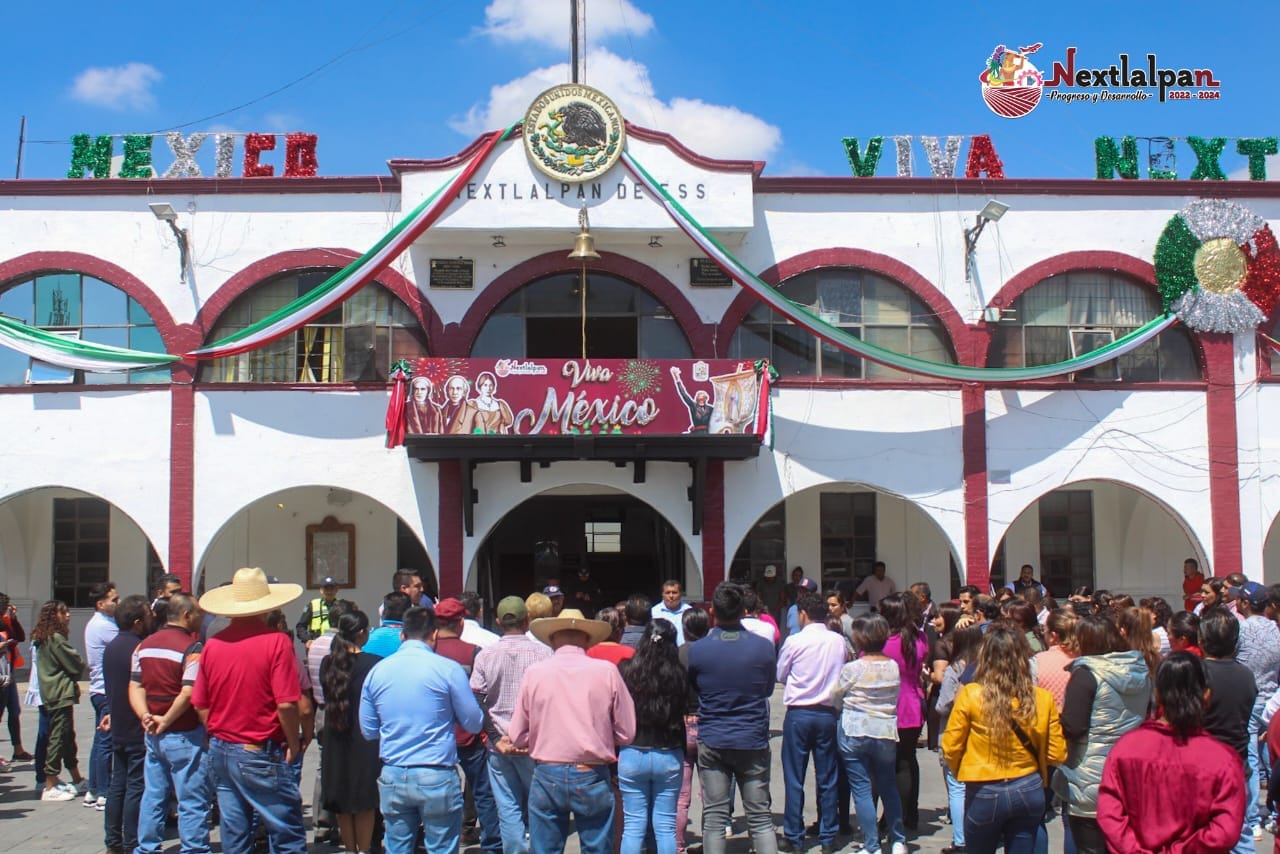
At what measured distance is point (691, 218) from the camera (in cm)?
1695

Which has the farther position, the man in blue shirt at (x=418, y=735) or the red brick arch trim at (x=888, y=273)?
the red brick arch trim at (x=888, y=273)

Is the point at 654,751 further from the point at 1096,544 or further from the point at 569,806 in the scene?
the point at 1096,544

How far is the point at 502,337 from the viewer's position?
Result: 17.8 meters

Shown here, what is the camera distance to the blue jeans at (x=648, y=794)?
23.7 ft

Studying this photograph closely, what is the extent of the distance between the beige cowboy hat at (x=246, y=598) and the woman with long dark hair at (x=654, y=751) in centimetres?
217

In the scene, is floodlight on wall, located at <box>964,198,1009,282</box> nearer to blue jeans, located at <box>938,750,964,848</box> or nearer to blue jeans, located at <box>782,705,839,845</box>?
blue jeans, located at <box>782,705,839,845</box>

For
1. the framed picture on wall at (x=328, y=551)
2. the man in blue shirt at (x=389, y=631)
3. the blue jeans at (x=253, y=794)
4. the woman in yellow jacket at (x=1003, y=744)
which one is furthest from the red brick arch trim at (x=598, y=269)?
the woman in yellow jacket at (x=1003, y=744)

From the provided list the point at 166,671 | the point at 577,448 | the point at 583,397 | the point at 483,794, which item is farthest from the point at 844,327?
the point at 166,671

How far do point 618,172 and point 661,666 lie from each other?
427 inches

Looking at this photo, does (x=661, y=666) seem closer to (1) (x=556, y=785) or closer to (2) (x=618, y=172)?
(1) (x=556, y=785)

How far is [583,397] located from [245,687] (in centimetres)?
967

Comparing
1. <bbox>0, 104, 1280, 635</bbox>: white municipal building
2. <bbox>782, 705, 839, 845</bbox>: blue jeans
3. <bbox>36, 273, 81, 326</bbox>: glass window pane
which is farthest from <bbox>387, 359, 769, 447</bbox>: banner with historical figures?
<bbox>782, 705, 839, 845</bbox>: blue jeans

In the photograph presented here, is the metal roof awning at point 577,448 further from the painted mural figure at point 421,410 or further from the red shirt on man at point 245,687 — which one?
the red shirt on man at point 245,687

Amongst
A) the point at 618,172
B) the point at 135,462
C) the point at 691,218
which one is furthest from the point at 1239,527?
the point at 135,462
